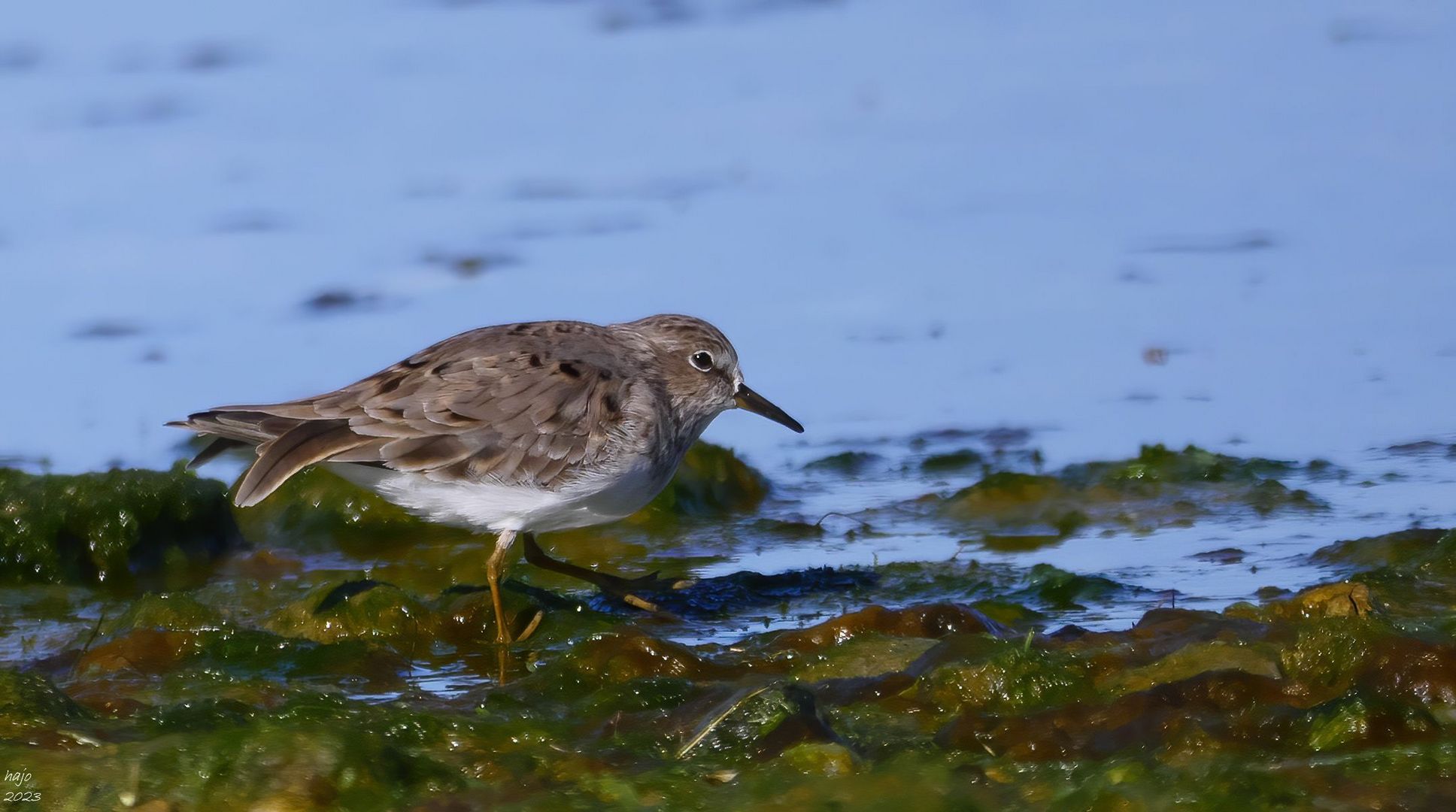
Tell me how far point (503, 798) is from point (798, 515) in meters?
3.89

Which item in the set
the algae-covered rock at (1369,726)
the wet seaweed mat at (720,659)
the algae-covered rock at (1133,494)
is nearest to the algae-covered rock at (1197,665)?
the wet seaweed mat at (720,659)

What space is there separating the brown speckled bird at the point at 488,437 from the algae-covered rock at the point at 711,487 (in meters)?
1.19

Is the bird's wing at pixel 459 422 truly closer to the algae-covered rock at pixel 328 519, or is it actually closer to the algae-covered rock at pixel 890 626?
the algae-covered rock at pixel 890 626

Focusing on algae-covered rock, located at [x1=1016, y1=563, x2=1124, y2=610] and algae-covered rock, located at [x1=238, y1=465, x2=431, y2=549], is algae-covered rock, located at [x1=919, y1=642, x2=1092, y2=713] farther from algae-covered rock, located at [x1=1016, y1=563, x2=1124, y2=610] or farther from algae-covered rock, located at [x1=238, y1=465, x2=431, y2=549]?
algae-covered rock, located at [x1=238, y1=465, x2=431, y2=549]

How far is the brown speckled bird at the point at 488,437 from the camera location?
21.6 ft

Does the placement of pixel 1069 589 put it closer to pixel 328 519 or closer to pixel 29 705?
pixel 328 519

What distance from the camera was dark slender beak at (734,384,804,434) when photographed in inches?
304

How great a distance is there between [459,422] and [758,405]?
1.54 meters

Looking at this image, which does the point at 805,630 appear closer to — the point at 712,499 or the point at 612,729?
the point at 612,729

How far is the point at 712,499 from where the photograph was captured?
329 inches

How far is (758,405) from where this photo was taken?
776cm

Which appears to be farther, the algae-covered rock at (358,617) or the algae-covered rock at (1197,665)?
the algae-covered rock at (358,617)

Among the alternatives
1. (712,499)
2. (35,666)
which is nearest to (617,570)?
(712,499)

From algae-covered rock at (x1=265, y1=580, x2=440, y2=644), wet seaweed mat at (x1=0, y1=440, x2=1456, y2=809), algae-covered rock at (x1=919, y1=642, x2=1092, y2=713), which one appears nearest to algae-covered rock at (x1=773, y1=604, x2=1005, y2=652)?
wet seaweed mat at (x1=0, y1=440, x2=1456, y2=809)
